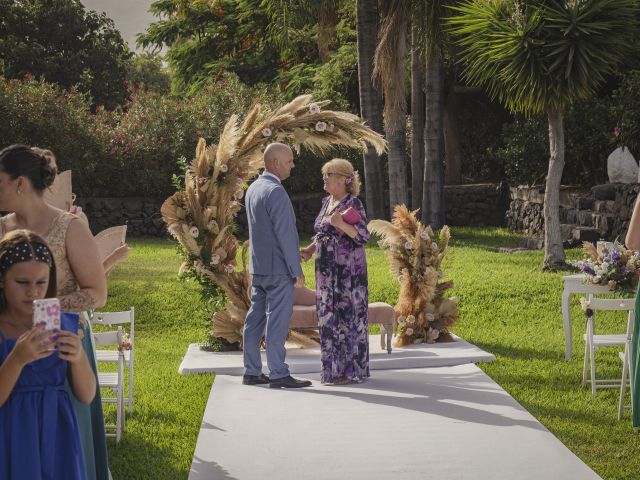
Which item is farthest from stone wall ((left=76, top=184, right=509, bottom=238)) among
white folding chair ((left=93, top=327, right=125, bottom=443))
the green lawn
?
white folding chair ((left=93, top=327, right=125, bottom=443))

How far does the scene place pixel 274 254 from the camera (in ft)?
30.6

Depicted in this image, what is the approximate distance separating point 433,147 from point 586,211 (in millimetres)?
3297

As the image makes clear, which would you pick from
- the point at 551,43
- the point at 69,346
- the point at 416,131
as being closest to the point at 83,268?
the point at 69,346

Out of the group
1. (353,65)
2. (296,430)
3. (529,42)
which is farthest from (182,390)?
(353,65)

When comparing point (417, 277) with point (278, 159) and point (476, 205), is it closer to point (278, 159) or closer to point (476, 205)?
point (278, 159)

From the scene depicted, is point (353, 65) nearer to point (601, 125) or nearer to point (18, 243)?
point (601, 125)

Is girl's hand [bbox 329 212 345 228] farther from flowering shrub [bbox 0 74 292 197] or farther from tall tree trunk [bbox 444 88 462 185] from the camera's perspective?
tall tree trunk [bbox 444 88 462 185]

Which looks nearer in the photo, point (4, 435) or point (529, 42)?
point (4, 435)

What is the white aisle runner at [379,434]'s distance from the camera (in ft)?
22.5

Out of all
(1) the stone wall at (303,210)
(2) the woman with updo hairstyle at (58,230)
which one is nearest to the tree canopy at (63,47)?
(1) the stone wall at (303,210)

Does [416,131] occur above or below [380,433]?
above

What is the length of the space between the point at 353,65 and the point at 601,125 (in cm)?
650

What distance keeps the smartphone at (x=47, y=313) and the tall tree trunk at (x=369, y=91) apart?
15.9 meters

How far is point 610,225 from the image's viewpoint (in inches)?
766
